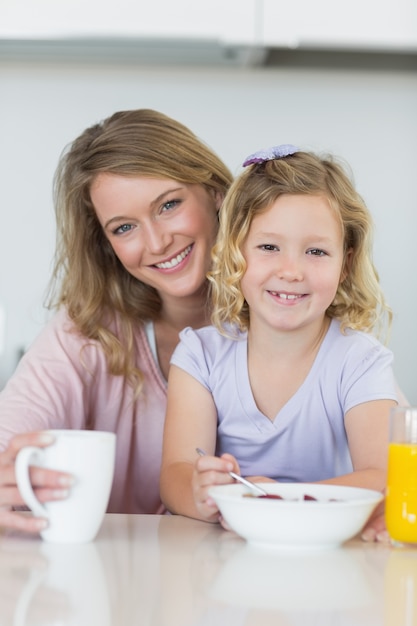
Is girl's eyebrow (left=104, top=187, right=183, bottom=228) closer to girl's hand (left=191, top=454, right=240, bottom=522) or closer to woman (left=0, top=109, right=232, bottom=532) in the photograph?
woman (left=0, top=109, right=232, bottom=532)

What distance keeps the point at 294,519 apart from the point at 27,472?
0.28 metres

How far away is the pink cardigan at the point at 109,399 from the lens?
1.66 meters

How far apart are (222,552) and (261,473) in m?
0.54

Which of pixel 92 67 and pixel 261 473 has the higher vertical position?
pixel 92 67

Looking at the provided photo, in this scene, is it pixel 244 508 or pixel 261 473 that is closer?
pixel 244 508

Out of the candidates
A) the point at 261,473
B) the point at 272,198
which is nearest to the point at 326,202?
the point at 272,198

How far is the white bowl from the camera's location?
3.06ft


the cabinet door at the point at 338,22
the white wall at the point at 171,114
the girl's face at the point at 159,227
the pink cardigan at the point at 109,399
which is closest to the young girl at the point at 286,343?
the girl's face at the point at 159,227

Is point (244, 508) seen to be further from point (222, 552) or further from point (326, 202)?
point (326, 202)

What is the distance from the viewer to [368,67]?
2.96m

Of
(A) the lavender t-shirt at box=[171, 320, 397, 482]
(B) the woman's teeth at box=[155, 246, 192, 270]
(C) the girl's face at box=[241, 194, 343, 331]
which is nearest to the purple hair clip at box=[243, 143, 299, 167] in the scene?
(C) the girl's face at box=[241, 194, 343, 331]

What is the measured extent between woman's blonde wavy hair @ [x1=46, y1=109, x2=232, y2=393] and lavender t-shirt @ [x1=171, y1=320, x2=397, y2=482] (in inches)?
10.0

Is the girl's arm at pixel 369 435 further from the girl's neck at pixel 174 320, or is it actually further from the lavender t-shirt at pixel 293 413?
the girl's neck at pixel 174 320

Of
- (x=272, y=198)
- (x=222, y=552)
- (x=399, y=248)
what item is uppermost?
(x=399, y=248)
